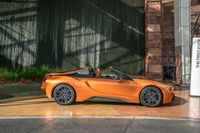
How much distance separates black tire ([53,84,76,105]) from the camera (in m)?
12.0

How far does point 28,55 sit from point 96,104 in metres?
Result: 11.3

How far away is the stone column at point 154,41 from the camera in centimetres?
2105

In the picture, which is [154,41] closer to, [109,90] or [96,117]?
[109,90]

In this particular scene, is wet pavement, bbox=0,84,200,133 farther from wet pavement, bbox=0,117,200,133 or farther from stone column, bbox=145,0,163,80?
stone column, bbox=145,0,163,80

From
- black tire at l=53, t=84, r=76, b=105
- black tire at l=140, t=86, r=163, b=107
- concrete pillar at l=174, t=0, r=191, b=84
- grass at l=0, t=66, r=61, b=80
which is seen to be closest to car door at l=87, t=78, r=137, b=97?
black tire at l=140, t=86, r=163, b=107

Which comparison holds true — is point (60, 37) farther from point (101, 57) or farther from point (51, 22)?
point (101, 57)

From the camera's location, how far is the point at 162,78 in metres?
21.1

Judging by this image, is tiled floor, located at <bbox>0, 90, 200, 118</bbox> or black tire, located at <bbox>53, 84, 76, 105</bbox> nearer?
tiled floor, located at <bbox>0, 90, 200, 118</bbox>

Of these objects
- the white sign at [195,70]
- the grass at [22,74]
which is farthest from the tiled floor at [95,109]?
the grass at [22,74]

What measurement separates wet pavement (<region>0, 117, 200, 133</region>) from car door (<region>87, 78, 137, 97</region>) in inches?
86.2

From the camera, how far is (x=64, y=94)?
12.1 meters

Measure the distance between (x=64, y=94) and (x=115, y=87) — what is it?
5.55 feet

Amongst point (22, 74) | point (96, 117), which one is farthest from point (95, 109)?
point (22, 74)

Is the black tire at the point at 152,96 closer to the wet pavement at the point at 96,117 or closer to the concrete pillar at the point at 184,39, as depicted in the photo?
the wet pavement at the point at 96,117
